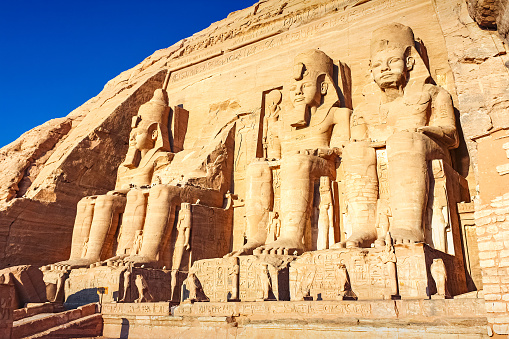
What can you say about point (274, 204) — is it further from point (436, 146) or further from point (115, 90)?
point (115, 90)

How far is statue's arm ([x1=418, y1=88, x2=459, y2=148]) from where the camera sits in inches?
224

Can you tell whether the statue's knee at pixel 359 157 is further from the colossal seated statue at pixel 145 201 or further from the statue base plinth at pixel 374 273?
the colossal seated statue at pixel 145 201

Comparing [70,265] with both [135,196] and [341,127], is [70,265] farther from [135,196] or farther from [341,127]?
[341,127]

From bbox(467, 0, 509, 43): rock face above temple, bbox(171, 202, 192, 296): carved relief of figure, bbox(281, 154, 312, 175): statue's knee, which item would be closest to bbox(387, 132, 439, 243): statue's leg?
bbox(281, 154, 312, 175): statue's knee

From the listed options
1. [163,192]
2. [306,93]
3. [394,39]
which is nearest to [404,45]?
[394,39]

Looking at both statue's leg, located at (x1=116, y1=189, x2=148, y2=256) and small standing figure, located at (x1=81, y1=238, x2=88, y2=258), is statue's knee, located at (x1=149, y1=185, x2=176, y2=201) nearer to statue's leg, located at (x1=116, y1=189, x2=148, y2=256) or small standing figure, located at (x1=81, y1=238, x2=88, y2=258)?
statue's leg, located at (x1=116, y1=189, x2=148, y2=256)

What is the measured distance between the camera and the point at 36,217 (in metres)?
7.95

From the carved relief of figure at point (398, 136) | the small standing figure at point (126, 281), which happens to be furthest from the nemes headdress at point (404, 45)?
the small standing figure at point (126, 281)

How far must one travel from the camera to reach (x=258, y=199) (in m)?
6.57

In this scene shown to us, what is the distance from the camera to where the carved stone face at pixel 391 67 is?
643 cm

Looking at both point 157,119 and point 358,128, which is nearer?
point 358,128

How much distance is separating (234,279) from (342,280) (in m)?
1.32

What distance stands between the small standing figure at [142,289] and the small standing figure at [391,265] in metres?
2.88

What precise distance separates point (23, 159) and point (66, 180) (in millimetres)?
1608
